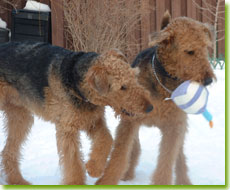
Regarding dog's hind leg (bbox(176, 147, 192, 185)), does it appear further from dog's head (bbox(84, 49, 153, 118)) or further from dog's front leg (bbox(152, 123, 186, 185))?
dog's head (bbox(84, 49, 153, 118))

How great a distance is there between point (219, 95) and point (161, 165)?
156 inches

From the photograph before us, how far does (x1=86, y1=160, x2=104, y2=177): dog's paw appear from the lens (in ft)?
9.78

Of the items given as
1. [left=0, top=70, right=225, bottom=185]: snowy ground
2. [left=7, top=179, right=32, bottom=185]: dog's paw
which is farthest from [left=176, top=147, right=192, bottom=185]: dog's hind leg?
[left=7, top=179, right=32, bottom=185]: dog's paw

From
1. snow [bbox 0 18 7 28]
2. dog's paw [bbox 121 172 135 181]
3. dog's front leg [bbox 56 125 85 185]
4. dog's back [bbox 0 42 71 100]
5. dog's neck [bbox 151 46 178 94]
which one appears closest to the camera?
dog's front leg [bbox 56 125 85 185]

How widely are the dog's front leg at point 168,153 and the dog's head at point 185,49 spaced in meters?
0.59

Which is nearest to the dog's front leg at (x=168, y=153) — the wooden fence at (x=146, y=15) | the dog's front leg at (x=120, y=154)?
the dog's front leg at (x=120, y=154)

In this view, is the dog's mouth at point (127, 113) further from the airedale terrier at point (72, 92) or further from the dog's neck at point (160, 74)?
the dog's neck at point (160, 74)

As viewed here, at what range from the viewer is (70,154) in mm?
3064

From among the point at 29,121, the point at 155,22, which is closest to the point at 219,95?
the point at 155,22

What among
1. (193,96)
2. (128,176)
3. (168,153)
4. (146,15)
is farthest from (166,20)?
(146,15)

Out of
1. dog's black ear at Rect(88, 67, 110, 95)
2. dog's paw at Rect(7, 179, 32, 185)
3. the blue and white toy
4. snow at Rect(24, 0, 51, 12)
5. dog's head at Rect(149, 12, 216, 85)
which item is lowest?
dog's paw at Rect(7, 179, 32, 185)

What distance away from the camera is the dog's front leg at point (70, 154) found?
3055 millimetres

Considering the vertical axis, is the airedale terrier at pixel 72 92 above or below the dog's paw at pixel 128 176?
above

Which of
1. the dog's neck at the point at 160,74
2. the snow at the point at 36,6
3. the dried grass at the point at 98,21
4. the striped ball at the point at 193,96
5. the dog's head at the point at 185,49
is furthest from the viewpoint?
the snow at the point at 36,6
